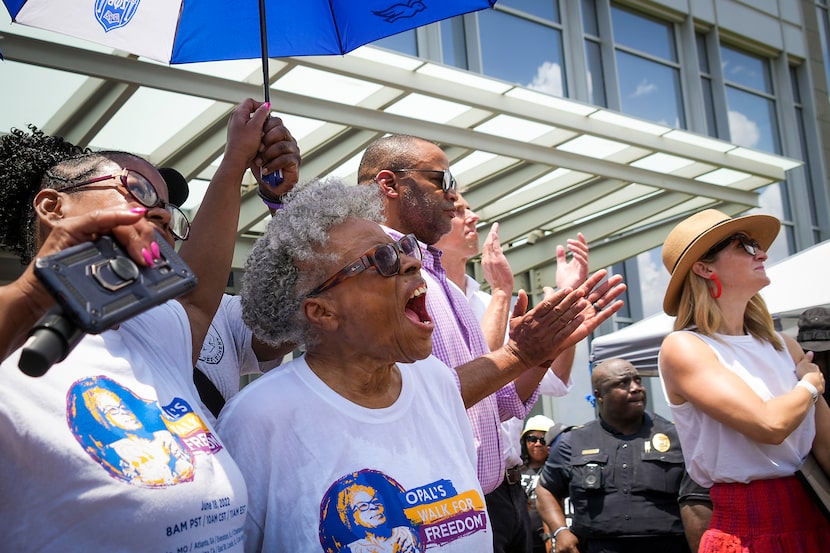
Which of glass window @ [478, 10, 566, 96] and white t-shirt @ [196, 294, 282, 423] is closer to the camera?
white t-shirt @ [196, 294, 282, 423]

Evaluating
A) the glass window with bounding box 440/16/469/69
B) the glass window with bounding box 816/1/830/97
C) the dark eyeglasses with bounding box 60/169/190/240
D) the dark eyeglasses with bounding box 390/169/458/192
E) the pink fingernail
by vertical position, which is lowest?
the pink fingernail

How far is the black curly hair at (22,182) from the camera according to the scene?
87.3 inches

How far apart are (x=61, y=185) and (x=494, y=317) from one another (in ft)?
6.46

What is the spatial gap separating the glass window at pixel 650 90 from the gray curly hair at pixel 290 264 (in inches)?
557

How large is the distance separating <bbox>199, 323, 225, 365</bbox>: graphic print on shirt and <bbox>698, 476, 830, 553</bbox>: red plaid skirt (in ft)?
6.86

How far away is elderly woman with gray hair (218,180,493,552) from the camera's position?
6.90 ft

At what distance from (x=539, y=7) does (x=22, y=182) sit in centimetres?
1326

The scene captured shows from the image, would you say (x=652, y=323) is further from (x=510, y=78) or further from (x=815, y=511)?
(x=510, y=78)

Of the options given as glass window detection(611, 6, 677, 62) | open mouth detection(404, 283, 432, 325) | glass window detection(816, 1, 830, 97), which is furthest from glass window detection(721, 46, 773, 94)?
open mouth detection(404, 283, 432, 325)

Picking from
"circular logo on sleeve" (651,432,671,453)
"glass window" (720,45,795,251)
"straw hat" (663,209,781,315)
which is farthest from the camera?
"glass window" (720,45,795,251)

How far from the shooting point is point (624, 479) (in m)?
5.89

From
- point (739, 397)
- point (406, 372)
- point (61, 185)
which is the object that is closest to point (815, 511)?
point (739, 397)

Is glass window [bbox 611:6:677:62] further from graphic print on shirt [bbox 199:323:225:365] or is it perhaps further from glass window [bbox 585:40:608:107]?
graphic print on shirt [bbox 199:323:225:365]

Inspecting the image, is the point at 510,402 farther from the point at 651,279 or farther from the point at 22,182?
the point at 651,279
